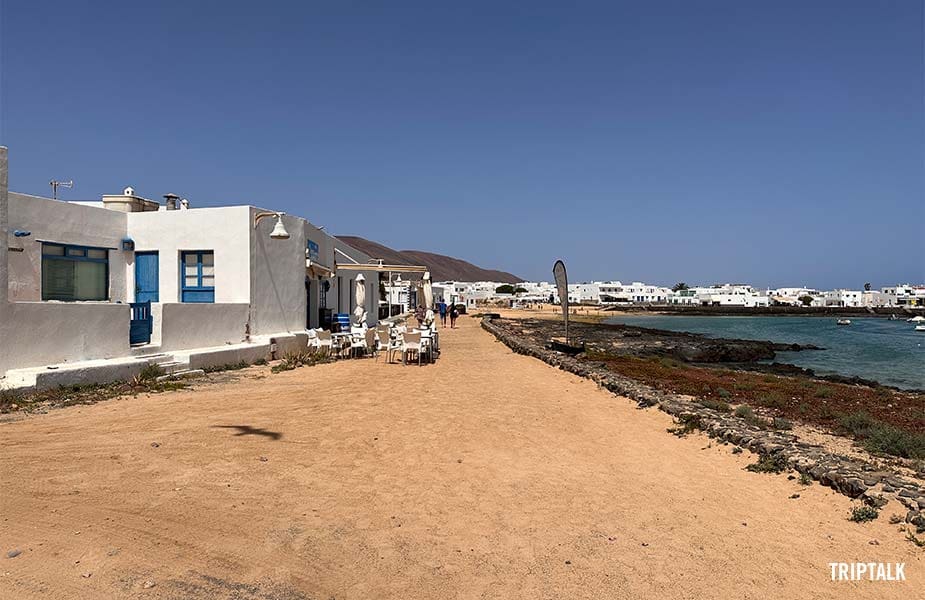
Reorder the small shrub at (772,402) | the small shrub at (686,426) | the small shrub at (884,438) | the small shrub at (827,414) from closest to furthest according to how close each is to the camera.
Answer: the small shrub at (884,438), the small shrub at (686,426), the small shrub at (827,414), the small shrub at (772,402)

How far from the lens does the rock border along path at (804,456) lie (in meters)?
4.92

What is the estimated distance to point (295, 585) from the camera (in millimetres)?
3387

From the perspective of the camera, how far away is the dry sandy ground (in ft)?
11.5

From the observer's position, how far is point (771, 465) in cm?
600

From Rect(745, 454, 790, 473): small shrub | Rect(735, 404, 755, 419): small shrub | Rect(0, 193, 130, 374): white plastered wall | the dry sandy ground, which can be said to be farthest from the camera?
Rect(0, 193, 130, 374): white plastered wall

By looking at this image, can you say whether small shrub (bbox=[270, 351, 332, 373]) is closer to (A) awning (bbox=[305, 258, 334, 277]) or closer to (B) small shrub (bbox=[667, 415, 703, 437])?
(A) awning (bbox=[305, 258, 334, 277])

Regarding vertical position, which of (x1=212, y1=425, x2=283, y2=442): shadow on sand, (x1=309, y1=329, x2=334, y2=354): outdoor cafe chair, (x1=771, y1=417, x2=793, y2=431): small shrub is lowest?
(x1=771, y1=417, x2=793, y2=431): small shrub

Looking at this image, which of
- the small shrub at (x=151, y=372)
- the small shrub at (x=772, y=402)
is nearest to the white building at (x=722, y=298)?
the small shrub at (x=772, y=402)

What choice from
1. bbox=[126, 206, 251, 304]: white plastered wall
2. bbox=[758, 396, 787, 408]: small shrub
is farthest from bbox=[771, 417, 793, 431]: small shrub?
bbox=[126, 206, 251, 304]: white plastered wall

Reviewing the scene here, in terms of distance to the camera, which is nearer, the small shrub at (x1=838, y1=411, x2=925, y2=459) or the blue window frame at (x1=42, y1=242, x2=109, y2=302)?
the small shrub at (x1=838, y1=411, x2=925, y2=459)

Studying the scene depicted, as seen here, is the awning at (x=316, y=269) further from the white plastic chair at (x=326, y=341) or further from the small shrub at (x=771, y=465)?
the small shrub at (x=771, y=465)

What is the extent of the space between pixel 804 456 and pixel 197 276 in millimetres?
13972

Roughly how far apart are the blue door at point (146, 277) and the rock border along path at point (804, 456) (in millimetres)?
11907

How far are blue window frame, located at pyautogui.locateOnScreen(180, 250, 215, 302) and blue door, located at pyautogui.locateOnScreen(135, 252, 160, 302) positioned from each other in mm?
754
